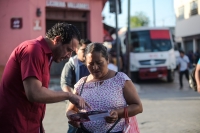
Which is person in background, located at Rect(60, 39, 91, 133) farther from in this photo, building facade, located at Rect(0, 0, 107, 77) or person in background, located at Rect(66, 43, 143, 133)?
building facade, located at Rect(0, 0, 107, 77)

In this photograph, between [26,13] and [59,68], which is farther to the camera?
[59,68]

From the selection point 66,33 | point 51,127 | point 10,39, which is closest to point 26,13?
point 10,39

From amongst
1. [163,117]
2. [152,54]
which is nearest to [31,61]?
[163,117]

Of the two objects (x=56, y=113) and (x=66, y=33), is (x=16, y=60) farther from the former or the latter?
(x=56, y=113)

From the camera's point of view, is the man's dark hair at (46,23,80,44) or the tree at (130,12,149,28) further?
the tree at (130,12,149,28)

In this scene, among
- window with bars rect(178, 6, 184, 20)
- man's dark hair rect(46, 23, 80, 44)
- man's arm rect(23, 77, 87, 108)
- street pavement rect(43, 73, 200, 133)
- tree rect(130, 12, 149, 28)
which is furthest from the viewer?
tree rect(130, 12, 149, 28)

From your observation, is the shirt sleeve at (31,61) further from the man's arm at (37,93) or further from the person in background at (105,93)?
the person in background at (105,93)

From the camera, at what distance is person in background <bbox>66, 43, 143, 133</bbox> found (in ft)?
8.33

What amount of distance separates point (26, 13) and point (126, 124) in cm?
995

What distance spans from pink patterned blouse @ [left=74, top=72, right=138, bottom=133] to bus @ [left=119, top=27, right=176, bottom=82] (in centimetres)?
1309

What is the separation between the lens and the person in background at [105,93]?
2539 millimetres

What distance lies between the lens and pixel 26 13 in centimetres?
1166

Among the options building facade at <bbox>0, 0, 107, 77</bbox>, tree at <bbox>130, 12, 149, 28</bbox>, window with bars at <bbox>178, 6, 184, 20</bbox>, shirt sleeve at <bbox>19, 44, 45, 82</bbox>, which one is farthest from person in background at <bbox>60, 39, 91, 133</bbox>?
tree at <bbox>130, 12, 149, 28</bbox>

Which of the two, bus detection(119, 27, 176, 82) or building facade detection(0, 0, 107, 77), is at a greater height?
building facade detection(0, 0, 107, 77)
